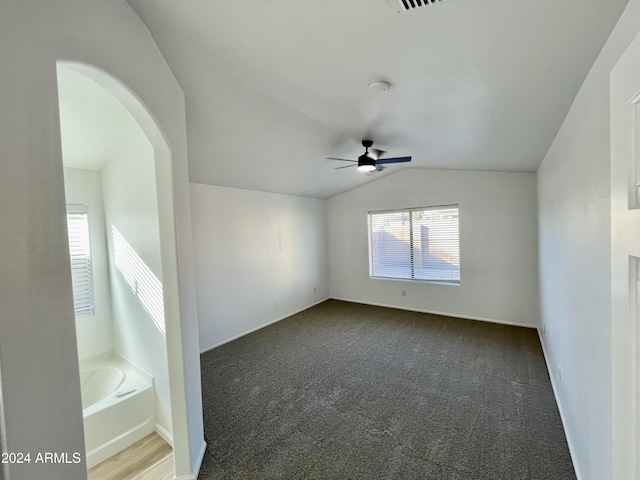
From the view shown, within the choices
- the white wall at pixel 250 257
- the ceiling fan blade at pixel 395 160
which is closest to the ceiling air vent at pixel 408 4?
the ceiling fan blade at pixel 395 160

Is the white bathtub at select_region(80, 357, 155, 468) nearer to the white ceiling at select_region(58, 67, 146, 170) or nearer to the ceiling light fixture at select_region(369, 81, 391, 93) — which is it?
the white ceiling at select_region(58, 67, 146, 170)

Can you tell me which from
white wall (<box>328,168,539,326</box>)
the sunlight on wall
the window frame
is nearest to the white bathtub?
the sunlight on wall

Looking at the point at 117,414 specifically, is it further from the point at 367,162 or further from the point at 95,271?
the point at 367,162

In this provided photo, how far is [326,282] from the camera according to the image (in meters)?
6.70

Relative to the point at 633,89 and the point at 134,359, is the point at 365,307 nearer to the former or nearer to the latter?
the point at 134,359

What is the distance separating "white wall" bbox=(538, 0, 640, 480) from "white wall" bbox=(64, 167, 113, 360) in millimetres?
4207

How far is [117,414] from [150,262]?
1.21m

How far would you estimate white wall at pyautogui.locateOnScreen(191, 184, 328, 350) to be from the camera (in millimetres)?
4055

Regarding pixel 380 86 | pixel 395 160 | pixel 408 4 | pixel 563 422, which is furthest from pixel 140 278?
pixel 563 422

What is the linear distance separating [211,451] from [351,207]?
5.02m

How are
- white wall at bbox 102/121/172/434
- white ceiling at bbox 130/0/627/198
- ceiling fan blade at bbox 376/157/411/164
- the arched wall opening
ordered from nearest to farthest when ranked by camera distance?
white ceiling at bbox 130/0/627/198
the arched wall opening
white wall at bbox 102/121/172/434
ceiling fan blade at bbox 376/157/411/164

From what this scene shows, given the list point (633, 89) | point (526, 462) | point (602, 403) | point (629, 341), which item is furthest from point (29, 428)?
point (526, 462)

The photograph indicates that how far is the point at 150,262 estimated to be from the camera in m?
2.48

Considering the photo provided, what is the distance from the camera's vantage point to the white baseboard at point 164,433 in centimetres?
238
